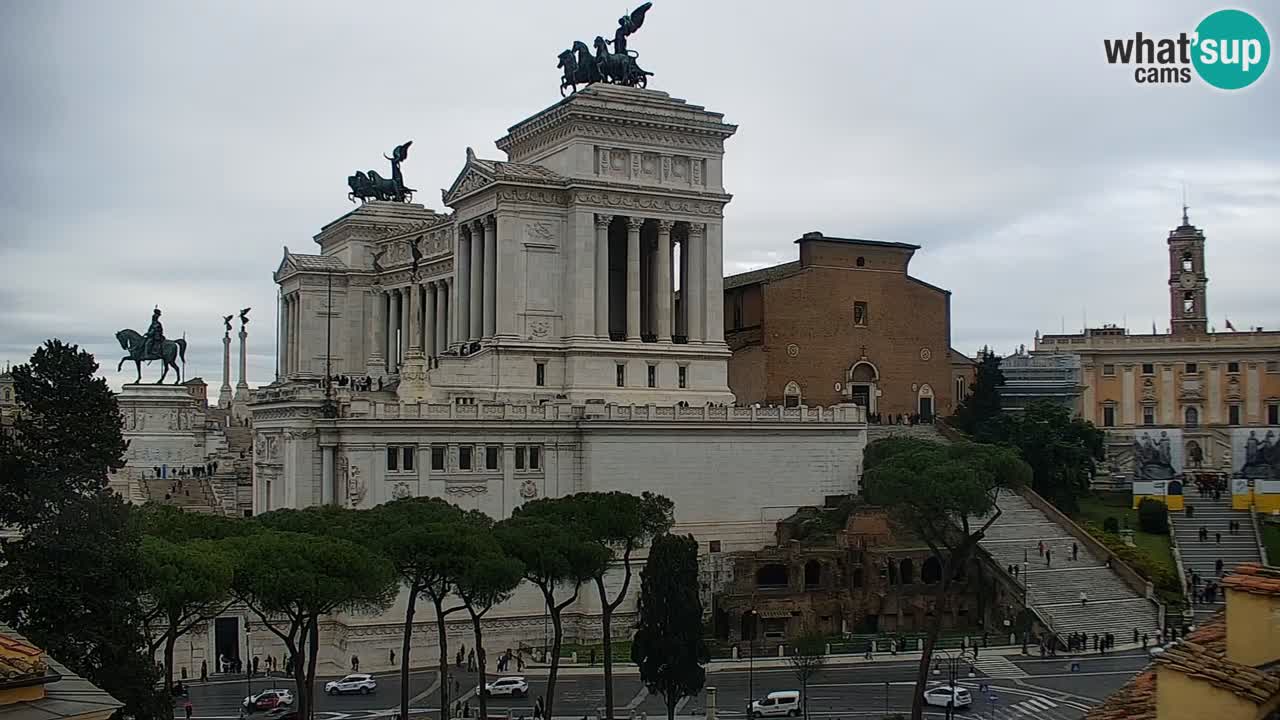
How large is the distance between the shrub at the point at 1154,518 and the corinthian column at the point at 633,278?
30.6 m

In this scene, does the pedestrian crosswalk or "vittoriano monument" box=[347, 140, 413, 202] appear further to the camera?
"vittoriano monument" box=[347, 140, 413, 202]

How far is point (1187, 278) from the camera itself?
11175cm

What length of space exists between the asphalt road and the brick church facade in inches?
1148

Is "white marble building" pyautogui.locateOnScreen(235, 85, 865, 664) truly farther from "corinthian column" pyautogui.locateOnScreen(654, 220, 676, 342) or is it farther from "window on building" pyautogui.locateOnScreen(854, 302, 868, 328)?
"window on building" pyautogui.locateOnScreen(854, 302, 868, 328)

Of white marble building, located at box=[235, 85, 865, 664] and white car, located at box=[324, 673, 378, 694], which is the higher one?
white marble building, located at box=[235, 85, 865, 664]

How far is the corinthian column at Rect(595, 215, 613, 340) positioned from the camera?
75938 millimetres

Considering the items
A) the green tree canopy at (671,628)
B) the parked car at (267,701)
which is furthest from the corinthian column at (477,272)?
the green tree canopy at (671,628)

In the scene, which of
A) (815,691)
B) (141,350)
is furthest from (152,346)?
(815,691)

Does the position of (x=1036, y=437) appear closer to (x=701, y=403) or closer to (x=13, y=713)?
(x=701, y=403)

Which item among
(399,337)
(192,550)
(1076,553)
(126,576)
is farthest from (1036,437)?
(126,576)

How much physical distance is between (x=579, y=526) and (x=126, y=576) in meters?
22.2

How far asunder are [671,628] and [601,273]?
101ft

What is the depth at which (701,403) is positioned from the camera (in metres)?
77.2

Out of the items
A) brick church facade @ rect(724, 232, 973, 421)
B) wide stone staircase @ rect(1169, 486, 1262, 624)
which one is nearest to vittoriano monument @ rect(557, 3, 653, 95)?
brick church facade @ rect(724, 232, 973, 421)
